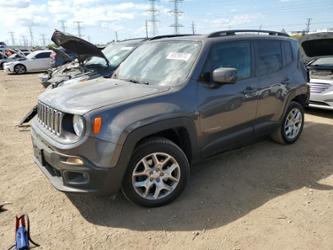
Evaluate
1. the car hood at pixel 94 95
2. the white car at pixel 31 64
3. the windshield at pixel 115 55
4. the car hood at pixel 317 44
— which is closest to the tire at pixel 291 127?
the car hood at pixel 94 95

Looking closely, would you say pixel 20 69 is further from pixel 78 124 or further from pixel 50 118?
pixel 78 124

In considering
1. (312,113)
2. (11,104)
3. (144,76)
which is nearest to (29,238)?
(144,76)

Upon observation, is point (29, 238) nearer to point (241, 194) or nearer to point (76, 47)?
point (241, 194)

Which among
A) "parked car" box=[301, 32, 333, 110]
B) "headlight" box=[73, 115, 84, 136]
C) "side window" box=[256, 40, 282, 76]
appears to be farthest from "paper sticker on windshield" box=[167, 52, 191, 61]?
"parked car" box=[301, 32, 333, 110]

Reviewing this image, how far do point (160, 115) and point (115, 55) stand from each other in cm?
535

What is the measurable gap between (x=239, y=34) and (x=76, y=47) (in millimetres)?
4573

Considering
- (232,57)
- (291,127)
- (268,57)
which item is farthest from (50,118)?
(291,127)

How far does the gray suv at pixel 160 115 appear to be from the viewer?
10.3ft

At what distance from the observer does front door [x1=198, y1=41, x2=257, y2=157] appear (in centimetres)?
387

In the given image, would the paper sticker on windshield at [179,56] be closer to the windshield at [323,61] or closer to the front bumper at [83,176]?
the front bumper at [83,176]

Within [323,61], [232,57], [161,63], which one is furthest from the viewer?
[323,61]

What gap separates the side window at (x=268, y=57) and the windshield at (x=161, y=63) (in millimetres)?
1135

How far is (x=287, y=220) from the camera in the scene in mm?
3338

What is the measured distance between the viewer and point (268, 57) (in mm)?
4867
